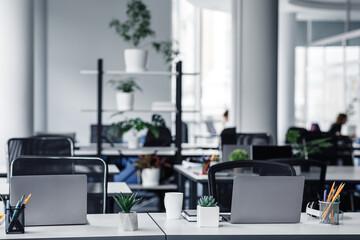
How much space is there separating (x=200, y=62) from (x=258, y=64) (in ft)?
20.7

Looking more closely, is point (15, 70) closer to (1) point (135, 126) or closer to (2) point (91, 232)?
(1) point (135, 126)

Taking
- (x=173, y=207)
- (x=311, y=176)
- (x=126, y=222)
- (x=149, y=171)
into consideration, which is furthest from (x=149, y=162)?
(x=126, y=222)

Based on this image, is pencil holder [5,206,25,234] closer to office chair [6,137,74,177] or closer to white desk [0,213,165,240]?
white desk [0,213,165,240]

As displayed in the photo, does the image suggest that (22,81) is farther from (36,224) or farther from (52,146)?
(36,224)

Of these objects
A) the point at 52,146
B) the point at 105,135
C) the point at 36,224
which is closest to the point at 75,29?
the point at 105,135

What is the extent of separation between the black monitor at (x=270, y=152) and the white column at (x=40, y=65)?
269 inches

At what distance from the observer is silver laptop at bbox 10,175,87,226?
2500 millimetres

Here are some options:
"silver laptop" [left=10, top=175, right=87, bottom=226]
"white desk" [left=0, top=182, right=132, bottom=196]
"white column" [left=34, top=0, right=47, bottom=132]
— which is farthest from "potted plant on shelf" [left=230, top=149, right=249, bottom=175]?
"white column" [left=34, top=0, right=47, bottom=132]

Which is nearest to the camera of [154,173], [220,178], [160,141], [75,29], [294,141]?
[220,178]

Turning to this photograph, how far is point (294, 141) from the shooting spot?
528cm

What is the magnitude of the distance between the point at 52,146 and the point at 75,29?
256 inches

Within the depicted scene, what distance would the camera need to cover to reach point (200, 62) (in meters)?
14.8

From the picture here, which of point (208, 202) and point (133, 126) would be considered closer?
point (208, 202)

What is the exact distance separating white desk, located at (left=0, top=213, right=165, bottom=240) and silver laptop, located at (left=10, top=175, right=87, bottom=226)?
1.7 inches
